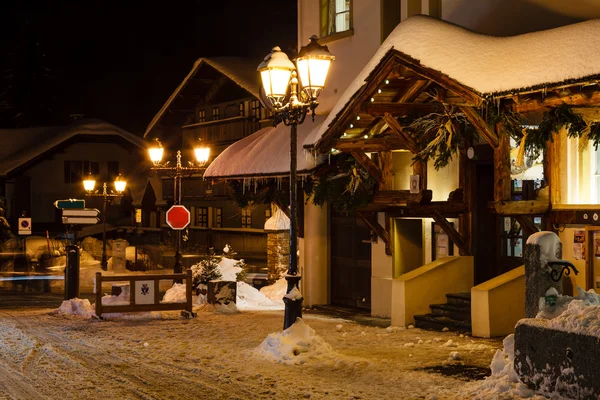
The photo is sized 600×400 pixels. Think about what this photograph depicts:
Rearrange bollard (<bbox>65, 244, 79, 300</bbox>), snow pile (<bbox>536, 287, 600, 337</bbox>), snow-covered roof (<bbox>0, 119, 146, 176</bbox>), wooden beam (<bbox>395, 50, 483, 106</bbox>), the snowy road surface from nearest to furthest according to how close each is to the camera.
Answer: snow pile (<bbox>536, 287, 600, 337</bbox>), the snowy road surface, wooden beam (<bbox>395, 50, 483, 106</bbox>), bollard (<bbox>65, 244, 79, 300</bbox>), snow-covered roof (<bbox>0, 119, 146, 176</bbox>)

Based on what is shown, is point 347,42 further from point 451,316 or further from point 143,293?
point 143,293

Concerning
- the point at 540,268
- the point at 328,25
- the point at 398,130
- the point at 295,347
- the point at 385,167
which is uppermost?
the point at 328,25

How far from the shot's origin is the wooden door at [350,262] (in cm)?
2134

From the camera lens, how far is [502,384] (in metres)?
10.1

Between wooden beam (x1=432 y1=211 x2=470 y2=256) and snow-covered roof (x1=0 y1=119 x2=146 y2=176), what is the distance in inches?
1894

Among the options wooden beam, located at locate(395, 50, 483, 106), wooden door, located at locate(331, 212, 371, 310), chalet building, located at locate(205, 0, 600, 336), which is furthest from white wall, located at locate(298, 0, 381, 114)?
wooden beam, located at locate(395, 50, 483, 106)

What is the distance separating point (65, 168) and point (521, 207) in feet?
175

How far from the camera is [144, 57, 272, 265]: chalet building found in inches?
1679

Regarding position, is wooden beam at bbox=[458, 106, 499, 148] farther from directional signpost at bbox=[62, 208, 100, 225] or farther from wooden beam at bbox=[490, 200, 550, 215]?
directional signpost at bbox=[62, 208, 100, 225]

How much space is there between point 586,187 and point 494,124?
1.96 m

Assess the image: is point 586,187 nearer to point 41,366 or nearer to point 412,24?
point 412,24

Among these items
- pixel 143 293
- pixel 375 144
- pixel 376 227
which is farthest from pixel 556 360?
pixel 143 293

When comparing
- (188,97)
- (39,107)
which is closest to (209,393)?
(188,97)

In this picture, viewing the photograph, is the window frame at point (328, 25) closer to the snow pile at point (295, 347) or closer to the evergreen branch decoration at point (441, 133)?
the evergreen branch decoration at point (441, 133)
